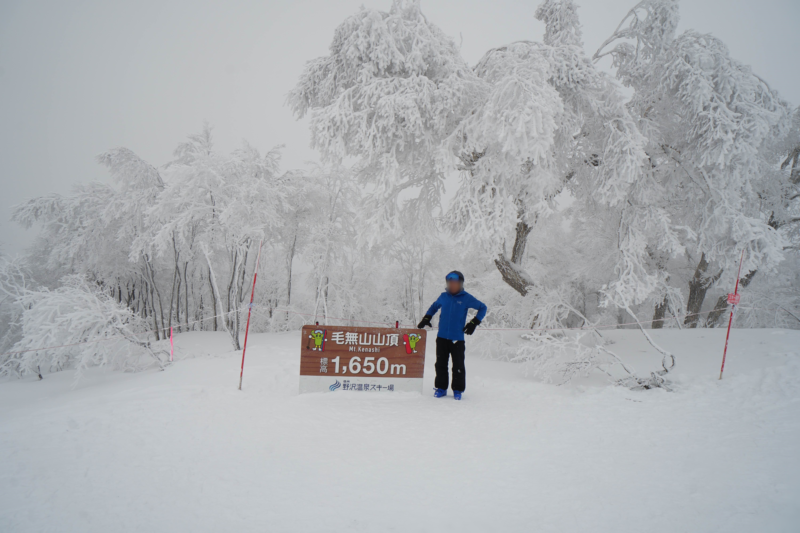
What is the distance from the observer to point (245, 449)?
2949mm

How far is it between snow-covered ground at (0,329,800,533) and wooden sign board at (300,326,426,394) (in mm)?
208

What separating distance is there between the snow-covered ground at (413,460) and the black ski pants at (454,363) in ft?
0.84

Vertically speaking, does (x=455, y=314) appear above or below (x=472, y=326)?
above

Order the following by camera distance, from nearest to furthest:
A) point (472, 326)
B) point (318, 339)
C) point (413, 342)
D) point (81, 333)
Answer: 1. point (472, 326)
2. point (318, 339)
3. point (413, 342)
4. point (81, 333)

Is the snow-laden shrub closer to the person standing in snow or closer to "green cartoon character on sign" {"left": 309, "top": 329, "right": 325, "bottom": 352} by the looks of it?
"green cartoon character on sign" {"left": 309, "top": 329, "right": 325, "bottom": 352}

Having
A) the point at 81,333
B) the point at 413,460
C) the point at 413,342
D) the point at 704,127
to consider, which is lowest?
the point at 81,333

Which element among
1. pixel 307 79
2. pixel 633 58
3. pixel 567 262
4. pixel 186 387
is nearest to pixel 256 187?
pixel 307 79

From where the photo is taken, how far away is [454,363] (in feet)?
15.1

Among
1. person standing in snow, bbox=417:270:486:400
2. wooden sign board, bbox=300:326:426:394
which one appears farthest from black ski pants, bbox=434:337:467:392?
wooden sign board, bbox=300:326:426:394

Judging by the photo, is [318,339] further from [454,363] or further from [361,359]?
[454,363]

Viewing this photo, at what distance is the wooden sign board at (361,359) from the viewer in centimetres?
464

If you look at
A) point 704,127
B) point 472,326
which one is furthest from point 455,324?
point 704,127

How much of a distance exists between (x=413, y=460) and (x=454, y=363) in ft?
Answer: 6.18

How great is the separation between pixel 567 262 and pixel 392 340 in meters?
17.2
